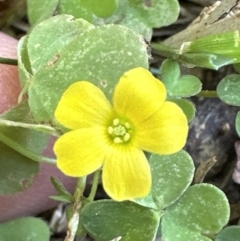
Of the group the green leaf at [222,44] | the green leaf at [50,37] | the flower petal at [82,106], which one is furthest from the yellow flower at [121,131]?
the green leaf at [222,44]

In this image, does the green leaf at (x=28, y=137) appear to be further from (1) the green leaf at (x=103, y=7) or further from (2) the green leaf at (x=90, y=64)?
(1) the green leaf at (x=103, y=7)

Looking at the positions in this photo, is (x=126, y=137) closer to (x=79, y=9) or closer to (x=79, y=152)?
(x=79, y=152)

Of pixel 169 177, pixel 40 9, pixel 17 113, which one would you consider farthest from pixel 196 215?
pixel 40 9

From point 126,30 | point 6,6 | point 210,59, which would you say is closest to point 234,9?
point 210,59

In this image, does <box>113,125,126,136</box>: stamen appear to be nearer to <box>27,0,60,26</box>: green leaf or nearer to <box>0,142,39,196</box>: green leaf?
<box>0,142,39,196</box>: green leaf

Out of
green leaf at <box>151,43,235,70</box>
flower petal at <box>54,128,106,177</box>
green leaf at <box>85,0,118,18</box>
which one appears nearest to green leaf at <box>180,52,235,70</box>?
green leaf at <box>151,43,235,70</box>

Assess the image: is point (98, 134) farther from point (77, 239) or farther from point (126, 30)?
point (77, 239)
